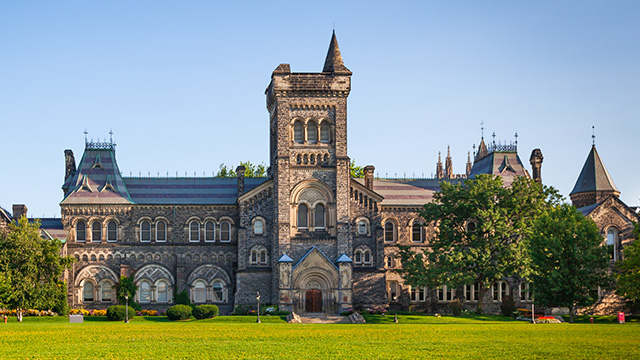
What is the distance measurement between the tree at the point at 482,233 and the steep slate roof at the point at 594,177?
1324cm

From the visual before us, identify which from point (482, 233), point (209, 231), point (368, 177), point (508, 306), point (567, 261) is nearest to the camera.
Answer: point (567, 261)

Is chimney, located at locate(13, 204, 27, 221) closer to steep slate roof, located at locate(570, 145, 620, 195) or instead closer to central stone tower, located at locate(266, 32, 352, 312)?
central stone tower, located at locate(266, 32, 352, 312)

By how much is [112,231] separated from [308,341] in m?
33.4

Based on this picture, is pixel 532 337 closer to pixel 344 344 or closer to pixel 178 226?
pixel 344 344

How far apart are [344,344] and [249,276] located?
27790 millimetres

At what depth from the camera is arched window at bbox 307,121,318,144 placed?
222 ft

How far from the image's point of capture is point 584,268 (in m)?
60.4

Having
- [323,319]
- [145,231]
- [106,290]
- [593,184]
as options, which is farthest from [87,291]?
[593,184]

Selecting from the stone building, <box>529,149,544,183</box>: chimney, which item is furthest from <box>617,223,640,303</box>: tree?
<box>529,149,544,183</box>: chimney

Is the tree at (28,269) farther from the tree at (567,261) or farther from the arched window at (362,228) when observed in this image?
the tree at (567,261)

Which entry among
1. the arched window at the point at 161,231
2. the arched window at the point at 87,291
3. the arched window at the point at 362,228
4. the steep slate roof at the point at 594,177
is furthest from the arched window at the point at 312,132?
the steep slate roof at the point at 594,177

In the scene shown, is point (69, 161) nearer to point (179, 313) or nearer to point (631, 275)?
point (179, 313)

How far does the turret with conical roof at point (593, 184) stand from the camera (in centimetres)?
7488

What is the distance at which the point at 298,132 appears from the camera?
67688mm
